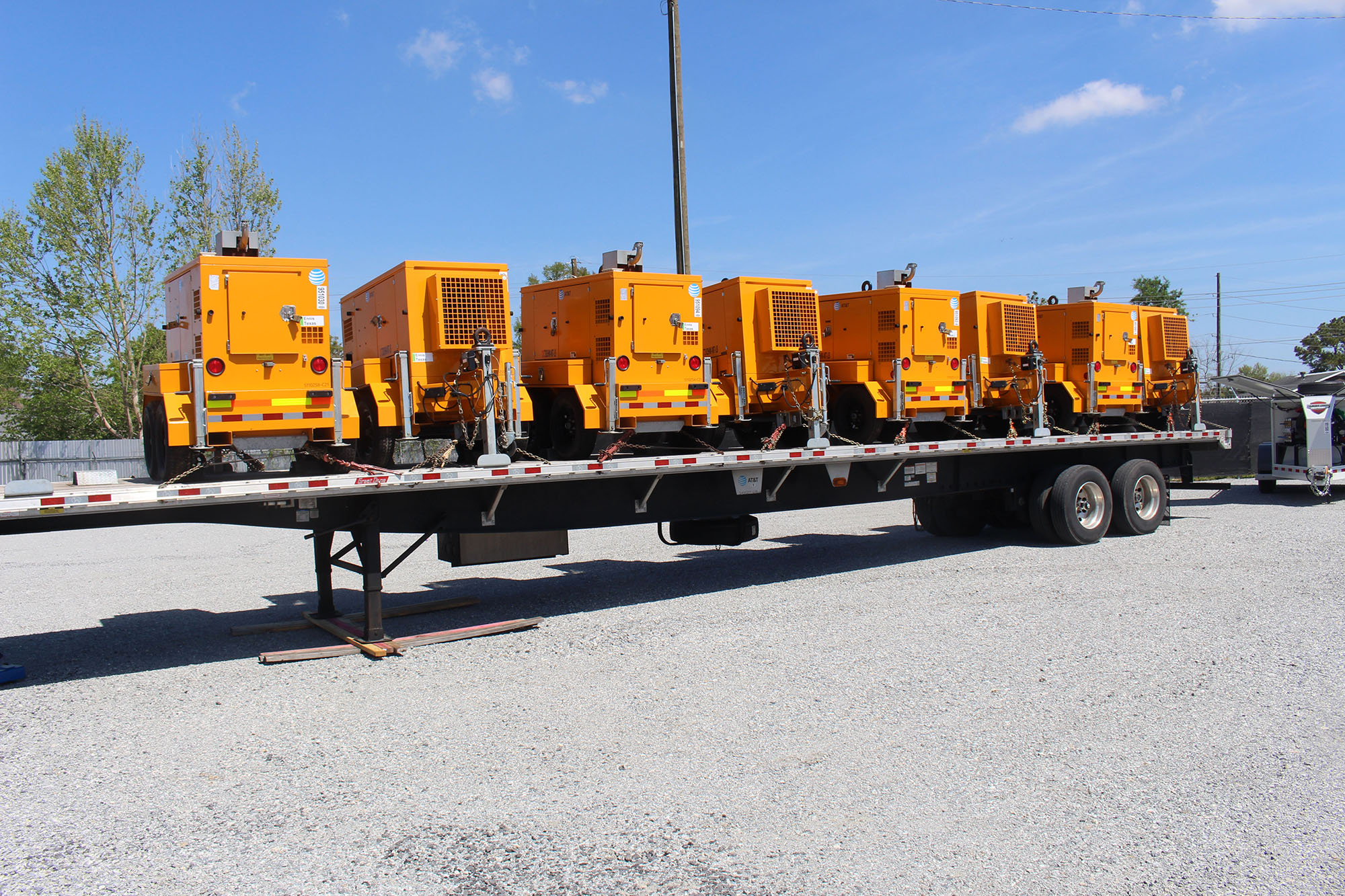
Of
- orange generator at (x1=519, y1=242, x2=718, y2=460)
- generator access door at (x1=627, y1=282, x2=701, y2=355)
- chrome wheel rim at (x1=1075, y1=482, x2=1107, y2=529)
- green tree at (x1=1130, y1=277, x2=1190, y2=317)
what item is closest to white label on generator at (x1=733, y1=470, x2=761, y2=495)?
orange generator at (x1=519, y1=242, x2=718, y2=460)

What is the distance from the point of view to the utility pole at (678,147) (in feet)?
53.4

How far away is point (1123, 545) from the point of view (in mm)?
12320

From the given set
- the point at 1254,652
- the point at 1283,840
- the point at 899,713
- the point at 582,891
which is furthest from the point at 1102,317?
the point at 582,891

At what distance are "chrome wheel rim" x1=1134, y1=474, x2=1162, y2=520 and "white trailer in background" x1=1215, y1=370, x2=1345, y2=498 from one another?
4929mm

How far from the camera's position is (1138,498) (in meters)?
13.5

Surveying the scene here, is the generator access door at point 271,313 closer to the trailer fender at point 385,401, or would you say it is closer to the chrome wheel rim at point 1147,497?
the trailer fender at point 385,401

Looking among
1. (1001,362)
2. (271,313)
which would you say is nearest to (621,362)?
(271,313)

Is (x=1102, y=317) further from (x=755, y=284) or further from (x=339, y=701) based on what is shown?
(x=339, y=701)

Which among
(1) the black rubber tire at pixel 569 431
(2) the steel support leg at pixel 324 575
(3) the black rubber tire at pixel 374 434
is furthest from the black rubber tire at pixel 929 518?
(2) the steel support leg at pixel 324 575

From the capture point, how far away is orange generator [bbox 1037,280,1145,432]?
13531 mm

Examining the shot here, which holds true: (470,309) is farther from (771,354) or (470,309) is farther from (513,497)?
(771,354)

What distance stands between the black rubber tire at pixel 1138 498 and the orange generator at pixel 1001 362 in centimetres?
160

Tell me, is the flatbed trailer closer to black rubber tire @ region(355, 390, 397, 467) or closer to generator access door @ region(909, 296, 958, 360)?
black rubber tire @ region(355, 390, 397, 467)

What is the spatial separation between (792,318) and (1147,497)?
22.0 ft
